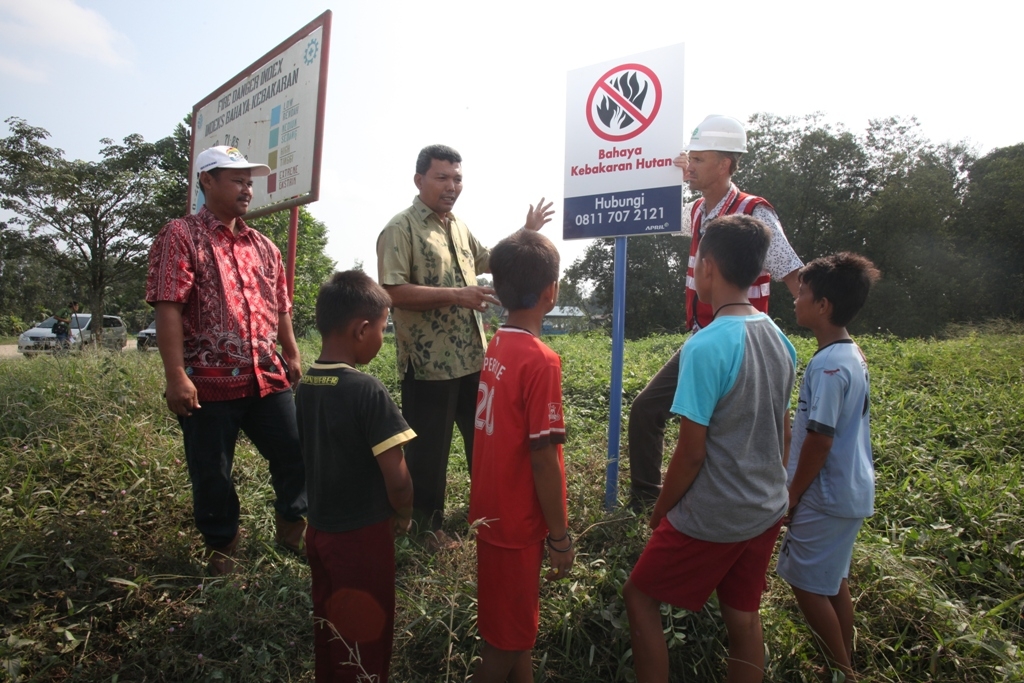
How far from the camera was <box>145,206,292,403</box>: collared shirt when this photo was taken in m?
2.54

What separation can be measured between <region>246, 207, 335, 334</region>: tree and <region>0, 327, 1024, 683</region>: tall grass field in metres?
15.4

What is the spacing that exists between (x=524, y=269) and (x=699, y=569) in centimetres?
104

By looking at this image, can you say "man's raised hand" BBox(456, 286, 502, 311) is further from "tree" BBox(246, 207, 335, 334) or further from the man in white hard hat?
"tree" BBox(246, 207, 335, 334)

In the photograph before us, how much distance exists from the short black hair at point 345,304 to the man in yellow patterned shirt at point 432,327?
84cm

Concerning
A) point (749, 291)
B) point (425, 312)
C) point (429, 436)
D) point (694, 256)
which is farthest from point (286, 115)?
point (749, 291)

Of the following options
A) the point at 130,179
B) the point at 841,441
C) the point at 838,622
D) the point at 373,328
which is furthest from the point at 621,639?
the point at 130,179

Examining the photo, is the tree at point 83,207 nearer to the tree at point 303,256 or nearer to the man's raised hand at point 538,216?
the tree at point 303,256

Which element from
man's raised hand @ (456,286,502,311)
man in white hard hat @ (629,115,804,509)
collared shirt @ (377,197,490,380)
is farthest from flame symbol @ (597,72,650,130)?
man's raised hand @ (456,286,502,311)

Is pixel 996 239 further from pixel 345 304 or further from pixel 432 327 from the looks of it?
pixel 345 304

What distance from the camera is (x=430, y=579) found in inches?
96.0

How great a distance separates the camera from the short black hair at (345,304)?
1.91 meters

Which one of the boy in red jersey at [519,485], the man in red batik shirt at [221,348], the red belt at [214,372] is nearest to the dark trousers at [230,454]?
the man in red batik shirt at [221,348]

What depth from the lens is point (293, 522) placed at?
2953 mm

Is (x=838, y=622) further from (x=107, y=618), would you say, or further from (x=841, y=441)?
(x=107, y=618)
